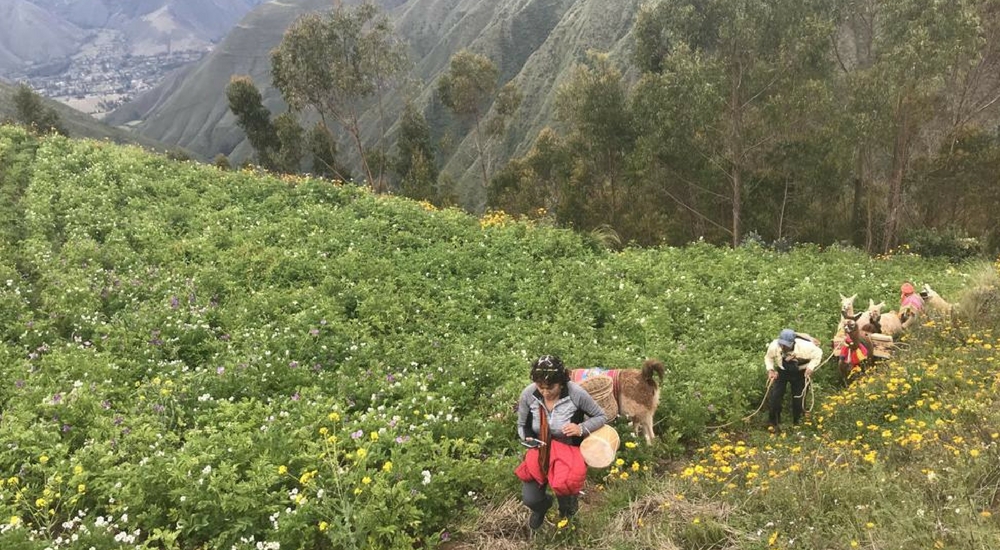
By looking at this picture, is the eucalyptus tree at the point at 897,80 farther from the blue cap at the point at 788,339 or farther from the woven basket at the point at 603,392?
the woven basket at the point at 603,392

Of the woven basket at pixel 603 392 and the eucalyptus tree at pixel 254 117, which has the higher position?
the woven basket at pixel 603 392

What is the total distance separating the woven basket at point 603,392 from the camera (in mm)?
8383

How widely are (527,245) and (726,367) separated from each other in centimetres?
767

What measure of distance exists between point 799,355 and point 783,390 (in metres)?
0.62

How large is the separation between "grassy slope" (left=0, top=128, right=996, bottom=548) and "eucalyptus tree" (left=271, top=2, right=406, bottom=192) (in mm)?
26591

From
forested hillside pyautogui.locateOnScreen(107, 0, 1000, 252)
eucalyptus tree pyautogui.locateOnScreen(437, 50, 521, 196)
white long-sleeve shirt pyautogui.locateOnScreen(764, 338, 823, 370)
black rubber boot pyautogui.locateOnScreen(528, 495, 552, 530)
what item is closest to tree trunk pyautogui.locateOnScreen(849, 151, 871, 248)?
forested hillside pyautogui.locateOnScreen(107, 0, 1000, 252)

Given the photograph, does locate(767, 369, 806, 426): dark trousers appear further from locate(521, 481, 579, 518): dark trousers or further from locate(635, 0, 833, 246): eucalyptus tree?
locate(635, 0, 833, 246): eucalyptus tree

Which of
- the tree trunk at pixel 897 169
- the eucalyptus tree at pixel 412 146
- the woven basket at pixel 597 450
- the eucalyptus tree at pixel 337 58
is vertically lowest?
the eucalyptus tree at pixel 412 146

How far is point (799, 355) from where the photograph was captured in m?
9.43

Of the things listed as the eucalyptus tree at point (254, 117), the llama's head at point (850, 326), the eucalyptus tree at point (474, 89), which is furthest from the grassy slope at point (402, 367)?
the eucalyptus tree at point (254, 117)

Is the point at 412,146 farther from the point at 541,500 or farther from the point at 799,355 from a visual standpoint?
the point at 541,500

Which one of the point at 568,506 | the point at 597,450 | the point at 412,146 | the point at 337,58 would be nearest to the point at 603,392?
the point at 568,506

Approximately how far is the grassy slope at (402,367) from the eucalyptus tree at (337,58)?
26.6 metres

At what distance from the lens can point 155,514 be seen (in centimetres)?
599
